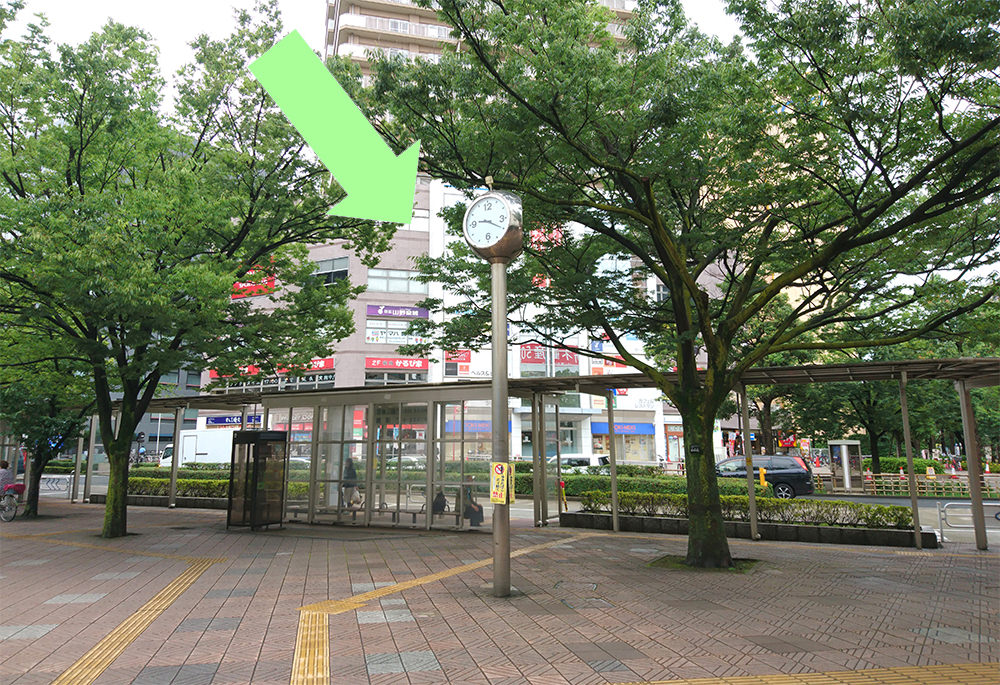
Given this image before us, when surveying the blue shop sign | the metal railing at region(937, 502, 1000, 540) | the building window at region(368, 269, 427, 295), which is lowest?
the metal railing at region(937, 502, 1000, 540)

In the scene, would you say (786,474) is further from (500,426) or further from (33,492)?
(33,492)

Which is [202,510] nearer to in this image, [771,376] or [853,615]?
[771,376]

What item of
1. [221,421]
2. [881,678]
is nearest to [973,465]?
[881,678]

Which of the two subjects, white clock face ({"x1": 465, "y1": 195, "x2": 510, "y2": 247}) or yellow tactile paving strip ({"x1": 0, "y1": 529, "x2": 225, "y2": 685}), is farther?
white clock face ({"x1": 465, "y1": 195, "x2": 510, "y2": 247})

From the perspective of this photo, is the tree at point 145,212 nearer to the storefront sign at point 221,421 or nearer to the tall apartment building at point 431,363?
the tall apartment building at point 431,363

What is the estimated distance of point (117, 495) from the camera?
43.0 ft

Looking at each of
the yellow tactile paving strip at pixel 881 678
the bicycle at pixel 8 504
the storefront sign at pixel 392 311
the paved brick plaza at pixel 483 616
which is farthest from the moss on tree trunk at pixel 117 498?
the storefront sign at pixel 392 311

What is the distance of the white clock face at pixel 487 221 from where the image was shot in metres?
7.81

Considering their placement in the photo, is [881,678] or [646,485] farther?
[646,485]

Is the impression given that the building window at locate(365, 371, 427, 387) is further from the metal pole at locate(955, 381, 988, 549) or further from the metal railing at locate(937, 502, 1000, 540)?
the metal pole at locate(955, 381, 988, 549)

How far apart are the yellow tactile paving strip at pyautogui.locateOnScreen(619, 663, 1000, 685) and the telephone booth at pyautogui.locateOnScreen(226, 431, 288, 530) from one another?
38.1 feet

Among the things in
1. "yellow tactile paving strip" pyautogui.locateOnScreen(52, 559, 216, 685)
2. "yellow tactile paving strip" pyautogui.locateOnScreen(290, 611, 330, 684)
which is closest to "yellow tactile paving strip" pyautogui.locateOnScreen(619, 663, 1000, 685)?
"yellow tactile paving strip" pyautogui.locateOnScreen(290, 611, 330, 684)

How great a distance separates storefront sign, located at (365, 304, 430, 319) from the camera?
3597cm

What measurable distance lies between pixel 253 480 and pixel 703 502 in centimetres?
975
